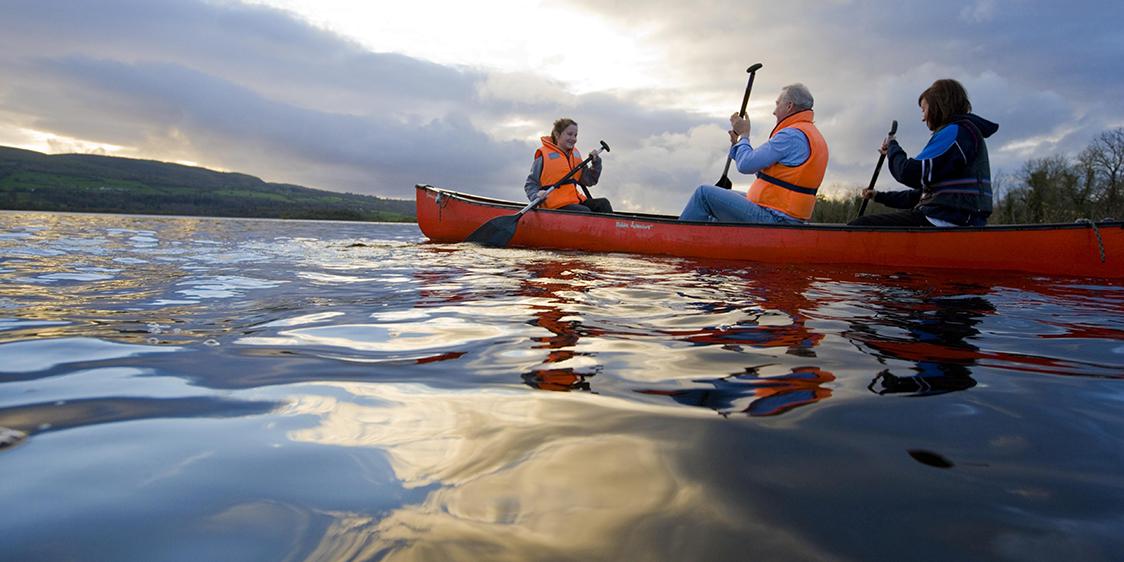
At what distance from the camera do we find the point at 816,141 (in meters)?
7.00

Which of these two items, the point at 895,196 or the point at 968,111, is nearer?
the point at 968,111

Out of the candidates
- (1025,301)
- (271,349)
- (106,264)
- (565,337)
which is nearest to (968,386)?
(565,337)

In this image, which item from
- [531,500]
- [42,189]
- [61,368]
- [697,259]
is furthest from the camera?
[42,189]

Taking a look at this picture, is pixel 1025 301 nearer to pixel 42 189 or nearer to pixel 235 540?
pixel 235 540

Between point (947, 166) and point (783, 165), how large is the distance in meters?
1.71

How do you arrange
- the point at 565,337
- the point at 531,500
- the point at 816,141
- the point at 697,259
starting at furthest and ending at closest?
the point at 697,259
the point at 816,141
the point at 565,337
the point at 531,500

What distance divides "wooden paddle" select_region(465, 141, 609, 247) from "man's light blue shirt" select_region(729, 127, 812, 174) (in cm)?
361

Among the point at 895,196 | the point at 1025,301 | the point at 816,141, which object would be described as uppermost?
the point at 816,141

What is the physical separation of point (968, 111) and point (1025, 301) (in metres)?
2.83

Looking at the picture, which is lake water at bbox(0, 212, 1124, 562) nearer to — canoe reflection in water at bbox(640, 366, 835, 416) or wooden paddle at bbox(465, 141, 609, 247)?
canoe reflection in water at bbox(640, 366, 835, 416)

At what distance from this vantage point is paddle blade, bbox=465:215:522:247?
1027 cm

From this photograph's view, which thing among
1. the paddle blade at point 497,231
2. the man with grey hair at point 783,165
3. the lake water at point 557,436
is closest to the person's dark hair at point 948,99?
the man with grey hair at point 783,165

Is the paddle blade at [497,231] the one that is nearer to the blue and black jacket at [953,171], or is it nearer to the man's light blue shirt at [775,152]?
the man's light blue shirt at [775,152]

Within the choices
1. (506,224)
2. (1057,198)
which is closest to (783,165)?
(506,224)
